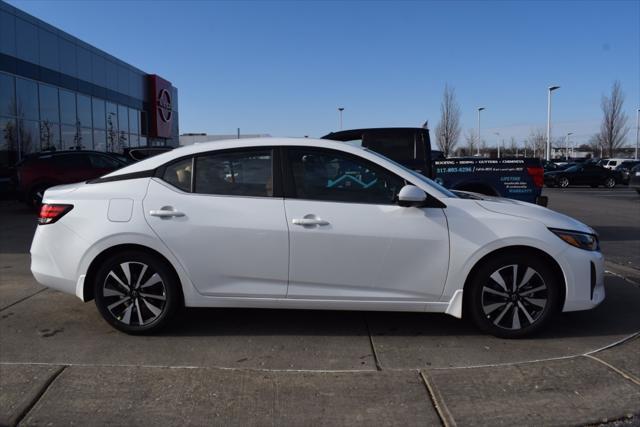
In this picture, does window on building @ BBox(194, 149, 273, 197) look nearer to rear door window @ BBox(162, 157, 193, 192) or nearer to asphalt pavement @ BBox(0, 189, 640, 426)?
rear door window @ BBox(162, 157, 193, 192)

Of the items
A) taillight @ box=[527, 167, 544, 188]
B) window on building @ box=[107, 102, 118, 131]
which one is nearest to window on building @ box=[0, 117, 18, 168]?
window on building @ box=[107, 102, 118, 131]

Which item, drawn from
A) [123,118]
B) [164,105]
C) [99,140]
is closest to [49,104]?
[99,140]

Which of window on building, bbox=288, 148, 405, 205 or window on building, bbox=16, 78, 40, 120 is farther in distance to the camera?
window on building, bbox=16, 78, 40, 120

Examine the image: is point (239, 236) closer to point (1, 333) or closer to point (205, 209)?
point (205, 209)

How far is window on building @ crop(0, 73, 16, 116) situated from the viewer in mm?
18641

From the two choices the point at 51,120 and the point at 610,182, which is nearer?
the point at 51,120

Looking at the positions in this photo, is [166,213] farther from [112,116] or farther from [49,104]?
[112,116]

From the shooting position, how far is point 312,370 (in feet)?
12.5

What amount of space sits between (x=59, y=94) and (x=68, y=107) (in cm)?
89

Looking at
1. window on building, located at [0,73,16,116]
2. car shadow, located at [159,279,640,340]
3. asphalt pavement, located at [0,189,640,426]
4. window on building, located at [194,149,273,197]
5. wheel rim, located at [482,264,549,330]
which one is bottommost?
asphalt pavement, located at [0,189,640,426]

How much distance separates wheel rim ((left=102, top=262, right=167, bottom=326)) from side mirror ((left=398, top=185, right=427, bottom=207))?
6.75 ft

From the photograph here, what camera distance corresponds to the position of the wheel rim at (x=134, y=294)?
438 cm

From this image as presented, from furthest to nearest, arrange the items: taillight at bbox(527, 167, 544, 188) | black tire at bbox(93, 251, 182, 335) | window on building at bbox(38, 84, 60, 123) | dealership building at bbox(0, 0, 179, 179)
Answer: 1. window on building at bbox(38, 84, 60, 123)
2. dealership building at bbox(0, 0, 179, 179)
3. taillight at bbox(527, 167, 544, 188)
4. black tire at bbox(93, 251, 182, 335)

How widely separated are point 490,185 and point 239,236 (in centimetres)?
661
